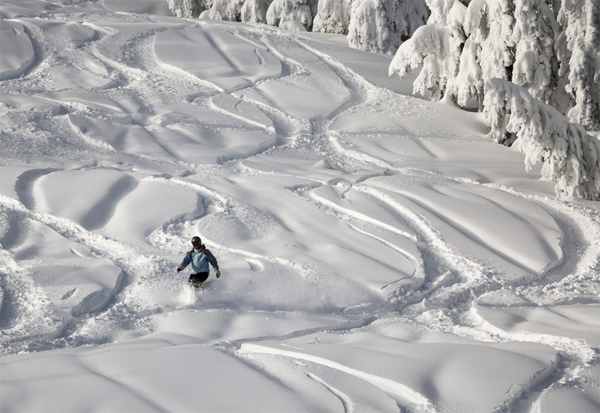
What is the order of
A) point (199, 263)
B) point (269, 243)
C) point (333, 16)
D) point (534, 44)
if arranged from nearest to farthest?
point (199, 263) → point (269, 243) → point (534, 44) → point (333, 16)

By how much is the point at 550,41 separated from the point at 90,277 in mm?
9798

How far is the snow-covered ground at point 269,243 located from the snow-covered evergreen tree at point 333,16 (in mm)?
3977

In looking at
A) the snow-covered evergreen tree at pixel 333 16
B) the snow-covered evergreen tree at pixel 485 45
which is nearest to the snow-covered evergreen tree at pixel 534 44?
the snow-covered evergreen tree at pixel 485 45

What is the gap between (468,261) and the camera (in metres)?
8.89

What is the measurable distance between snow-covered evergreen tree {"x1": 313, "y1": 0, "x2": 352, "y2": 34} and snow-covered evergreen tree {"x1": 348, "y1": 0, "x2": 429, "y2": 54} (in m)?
1.79

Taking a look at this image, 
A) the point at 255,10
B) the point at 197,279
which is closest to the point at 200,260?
the point at 197,279

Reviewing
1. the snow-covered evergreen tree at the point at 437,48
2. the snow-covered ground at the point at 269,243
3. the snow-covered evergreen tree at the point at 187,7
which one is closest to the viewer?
the snow-covered ground at the point at 269,243

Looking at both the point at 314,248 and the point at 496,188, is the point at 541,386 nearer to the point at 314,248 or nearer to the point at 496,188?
the point at 314,248

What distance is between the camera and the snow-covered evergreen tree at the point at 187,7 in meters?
25.3

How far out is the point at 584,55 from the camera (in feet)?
40.4

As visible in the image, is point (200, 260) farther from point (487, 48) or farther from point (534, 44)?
point (534, 44)

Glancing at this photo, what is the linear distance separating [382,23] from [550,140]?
8.45 meters

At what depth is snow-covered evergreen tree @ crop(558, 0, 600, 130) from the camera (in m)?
12.2

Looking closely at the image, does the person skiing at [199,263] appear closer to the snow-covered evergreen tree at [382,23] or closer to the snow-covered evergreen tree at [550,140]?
the snow-covered evergreen tree at [550,140]
